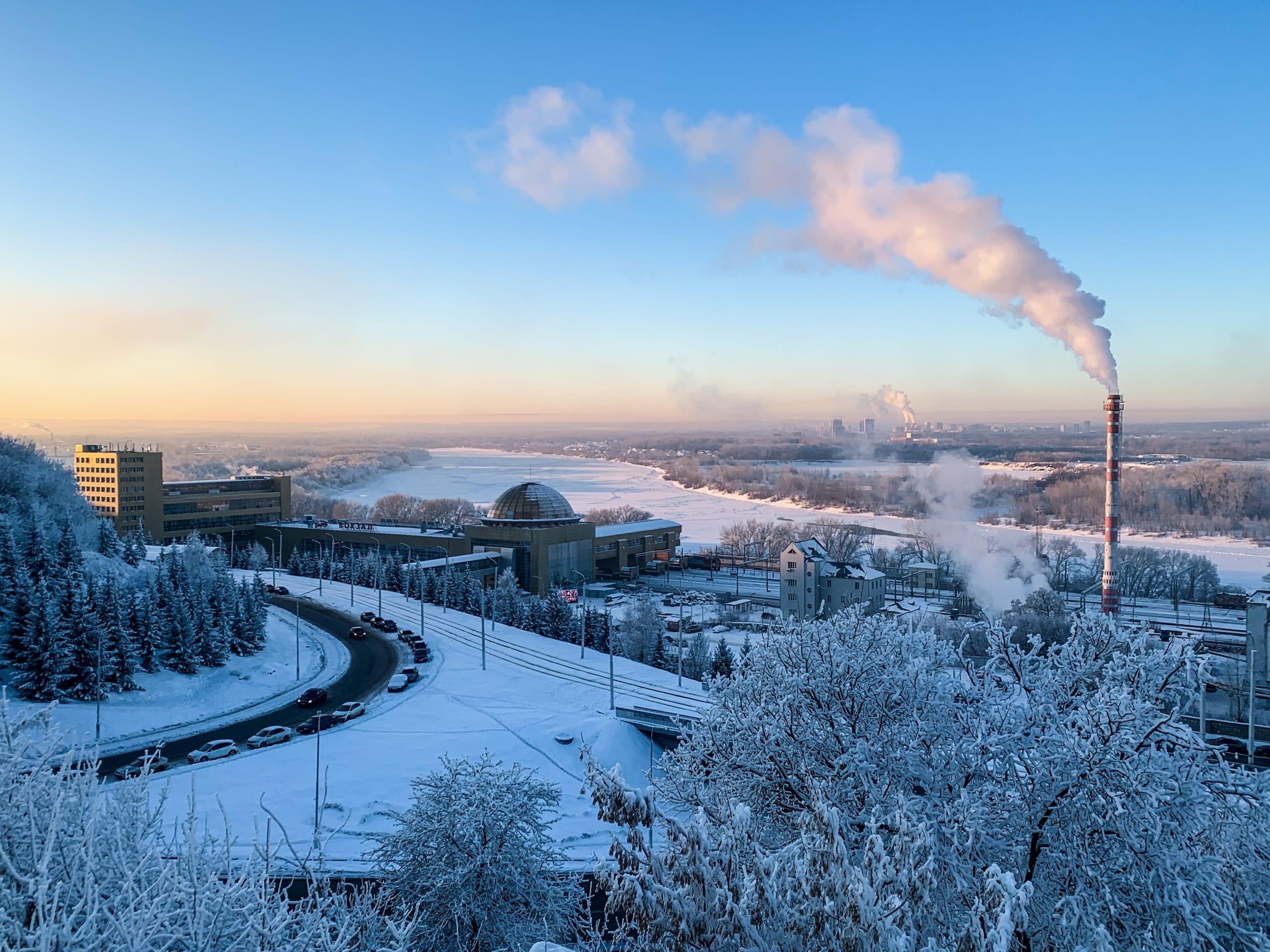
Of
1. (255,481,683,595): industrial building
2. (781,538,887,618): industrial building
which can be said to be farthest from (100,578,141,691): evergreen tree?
(781,538,887,618): industrial building

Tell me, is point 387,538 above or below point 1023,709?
below

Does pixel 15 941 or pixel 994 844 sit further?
pixel 994 844

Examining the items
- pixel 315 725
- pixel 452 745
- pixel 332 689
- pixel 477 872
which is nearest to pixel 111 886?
pixel 477 872

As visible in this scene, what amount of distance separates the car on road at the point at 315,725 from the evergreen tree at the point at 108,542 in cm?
1617

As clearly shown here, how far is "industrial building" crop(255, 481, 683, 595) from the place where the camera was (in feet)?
177

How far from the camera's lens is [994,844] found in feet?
21.2

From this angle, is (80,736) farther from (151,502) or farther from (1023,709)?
(151,502)

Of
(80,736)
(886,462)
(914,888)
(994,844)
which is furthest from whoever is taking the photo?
(886,462)

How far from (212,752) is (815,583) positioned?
98.4 feet

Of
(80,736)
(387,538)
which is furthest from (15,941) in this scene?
(387,538)

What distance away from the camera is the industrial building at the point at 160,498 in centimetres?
6294

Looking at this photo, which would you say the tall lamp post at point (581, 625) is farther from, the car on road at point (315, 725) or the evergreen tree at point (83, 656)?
the evergreen tree at point (83, 656)

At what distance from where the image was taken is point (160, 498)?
64.6 metres

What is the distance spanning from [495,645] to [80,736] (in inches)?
598
